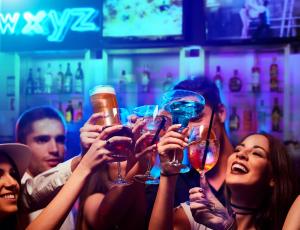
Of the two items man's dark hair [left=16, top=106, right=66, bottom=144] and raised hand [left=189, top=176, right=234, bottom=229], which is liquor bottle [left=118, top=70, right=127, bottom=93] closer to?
man's dark hair [left=16, top=106, right=66, bottom=144]

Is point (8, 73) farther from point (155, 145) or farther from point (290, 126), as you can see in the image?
point (290, 126)

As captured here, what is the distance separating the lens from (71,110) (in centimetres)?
305

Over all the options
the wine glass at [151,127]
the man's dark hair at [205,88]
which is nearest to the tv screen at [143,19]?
the man's dark hair at [205,88]

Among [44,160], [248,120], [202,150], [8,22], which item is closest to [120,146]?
[202,150]

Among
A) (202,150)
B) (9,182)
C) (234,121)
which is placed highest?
(234,121)

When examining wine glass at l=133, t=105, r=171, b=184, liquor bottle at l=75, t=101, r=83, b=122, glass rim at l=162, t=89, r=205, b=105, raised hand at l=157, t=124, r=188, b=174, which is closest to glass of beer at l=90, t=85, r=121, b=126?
wine glass at l=133, t=105, r=171, b=184

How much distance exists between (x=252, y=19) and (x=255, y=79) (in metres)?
0.34

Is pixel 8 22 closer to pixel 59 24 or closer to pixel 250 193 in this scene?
pixel 59 24

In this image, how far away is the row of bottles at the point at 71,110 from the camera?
3031 millimetres

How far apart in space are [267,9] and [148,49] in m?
0.72

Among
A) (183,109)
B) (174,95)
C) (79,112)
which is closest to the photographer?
(183,109)

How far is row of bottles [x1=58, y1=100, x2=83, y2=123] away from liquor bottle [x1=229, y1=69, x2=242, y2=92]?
2.98 ft

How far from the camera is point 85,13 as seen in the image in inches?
121

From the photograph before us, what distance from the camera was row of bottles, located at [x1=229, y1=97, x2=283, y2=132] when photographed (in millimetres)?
2805
